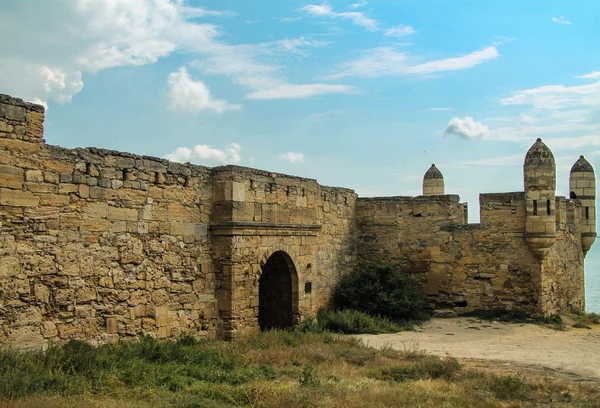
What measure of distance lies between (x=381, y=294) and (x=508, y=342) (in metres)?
3.31

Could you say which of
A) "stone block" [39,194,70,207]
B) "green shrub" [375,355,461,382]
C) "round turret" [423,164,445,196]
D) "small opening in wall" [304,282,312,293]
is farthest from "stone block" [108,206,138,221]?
"round turret" [423,164,445,196]

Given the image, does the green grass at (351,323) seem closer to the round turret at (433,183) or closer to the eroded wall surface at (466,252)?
the eroded wall surface at (466,252)

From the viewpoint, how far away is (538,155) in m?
15.3

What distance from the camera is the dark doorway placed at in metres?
13.2

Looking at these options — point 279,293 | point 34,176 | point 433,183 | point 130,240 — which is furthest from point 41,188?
point 433,183

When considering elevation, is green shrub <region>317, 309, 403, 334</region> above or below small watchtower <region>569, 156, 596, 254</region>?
below

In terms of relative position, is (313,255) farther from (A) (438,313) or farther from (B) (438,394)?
(B) (438,394)

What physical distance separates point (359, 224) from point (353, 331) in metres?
4.58

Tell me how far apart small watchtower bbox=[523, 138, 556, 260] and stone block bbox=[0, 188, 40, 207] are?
467 inches

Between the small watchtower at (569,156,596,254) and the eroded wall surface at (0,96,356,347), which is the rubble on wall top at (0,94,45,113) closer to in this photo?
the eroded wall surface at (0,96,356,347)

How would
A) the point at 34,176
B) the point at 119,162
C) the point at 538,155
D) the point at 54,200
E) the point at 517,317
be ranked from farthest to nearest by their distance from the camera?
the point at 538,155 → the point at 517,317 → the point at 119,162 → the point at 54,200 → the point at 34,176

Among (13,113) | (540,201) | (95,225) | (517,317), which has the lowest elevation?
(517,317)

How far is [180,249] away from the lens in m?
10.4

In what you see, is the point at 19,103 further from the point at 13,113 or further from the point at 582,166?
the point at 582,166
